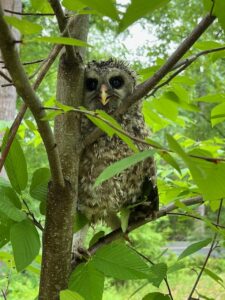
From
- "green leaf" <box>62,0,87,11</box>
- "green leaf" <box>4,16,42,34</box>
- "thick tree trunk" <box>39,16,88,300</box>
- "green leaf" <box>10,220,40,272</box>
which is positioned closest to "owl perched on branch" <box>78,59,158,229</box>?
"thick tree trunk" <box>39,16,88,300</box>

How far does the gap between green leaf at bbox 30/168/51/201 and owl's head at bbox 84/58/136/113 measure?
0.45 metres

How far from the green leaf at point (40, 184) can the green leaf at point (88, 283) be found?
0.14m

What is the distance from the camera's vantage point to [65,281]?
719mm

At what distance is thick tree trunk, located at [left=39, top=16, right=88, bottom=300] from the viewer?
702 mm

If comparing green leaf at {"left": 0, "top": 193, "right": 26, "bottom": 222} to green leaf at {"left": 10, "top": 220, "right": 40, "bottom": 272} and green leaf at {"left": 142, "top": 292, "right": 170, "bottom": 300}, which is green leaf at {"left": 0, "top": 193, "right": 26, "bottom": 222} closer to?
green leaf at {"left": 10, "top": 220, "right": 40, "bottom": 272}

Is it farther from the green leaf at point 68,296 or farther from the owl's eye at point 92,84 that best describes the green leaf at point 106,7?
the owl's eye at point 92,84

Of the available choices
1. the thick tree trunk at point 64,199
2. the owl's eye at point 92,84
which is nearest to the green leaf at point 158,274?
the thick tree trunk at point 64,199

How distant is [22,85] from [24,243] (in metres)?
0.29

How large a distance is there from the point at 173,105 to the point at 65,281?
39 cm

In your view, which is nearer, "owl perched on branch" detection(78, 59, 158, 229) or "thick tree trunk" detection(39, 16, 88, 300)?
"thick tree trunk" detection(39, 16, 88, 300)

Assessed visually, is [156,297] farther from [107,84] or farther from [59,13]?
[107,84]

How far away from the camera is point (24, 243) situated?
64cm

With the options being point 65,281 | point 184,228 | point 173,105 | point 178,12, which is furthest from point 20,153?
point 184,228

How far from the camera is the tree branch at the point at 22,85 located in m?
0.37
